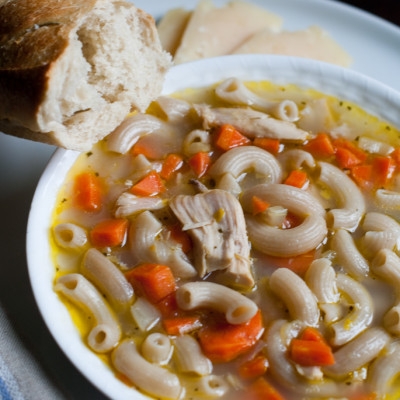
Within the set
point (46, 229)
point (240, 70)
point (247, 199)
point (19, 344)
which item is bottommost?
point (19, 344)

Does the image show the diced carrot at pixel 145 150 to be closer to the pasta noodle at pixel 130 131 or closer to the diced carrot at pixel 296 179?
the pasta noodle at pixel 130 131

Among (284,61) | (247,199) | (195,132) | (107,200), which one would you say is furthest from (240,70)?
(107,200)

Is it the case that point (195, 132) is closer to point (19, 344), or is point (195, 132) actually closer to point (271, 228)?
point (271, 228)

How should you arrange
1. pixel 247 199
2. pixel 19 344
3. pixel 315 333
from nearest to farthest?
pixel 315 333 < pixel 19 344 < pixel 247 199

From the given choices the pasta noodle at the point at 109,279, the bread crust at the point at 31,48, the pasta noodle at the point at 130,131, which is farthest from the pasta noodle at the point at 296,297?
the bread crust at the point at 31,48

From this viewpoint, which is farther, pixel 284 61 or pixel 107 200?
pixel 284 61

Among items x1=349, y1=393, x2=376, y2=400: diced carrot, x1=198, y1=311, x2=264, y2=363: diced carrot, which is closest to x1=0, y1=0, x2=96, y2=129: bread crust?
x1=198, y1=311, x2=264, y2=363: diced carrot

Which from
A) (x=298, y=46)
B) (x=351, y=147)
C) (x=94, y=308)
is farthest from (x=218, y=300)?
(x=298, y=46)
